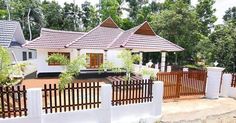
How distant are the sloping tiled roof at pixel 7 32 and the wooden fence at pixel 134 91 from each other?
17.8 m

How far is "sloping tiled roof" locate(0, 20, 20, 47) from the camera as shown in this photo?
21.3 meters

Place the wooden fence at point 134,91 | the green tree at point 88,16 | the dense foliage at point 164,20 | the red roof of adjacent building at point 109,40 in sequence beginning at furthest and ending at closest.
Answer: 1. the green tree at point 88,16
2. the red roof of adjacent building at point 109,40
3. the dense foliage at point 164,20
4. the wooden fence at point 134,91

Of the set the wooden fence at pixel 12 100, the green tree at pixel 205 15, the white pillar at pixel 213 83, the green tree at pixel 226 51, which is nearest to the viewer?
the wooden fence at pixel 12 100

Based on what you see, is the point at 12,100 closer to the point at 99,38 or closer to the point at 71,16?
the point at 99,38

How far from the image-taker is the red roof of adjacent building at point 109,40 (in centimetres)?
1709

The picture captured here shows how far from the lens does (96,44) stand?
63.1ft

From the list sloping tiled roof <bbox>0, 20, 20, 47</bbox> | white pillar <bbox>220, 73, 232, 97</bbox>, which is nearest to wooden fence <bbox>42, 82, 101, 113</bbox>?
white pillar <bbox>220, 73, 232, 97</bbox>

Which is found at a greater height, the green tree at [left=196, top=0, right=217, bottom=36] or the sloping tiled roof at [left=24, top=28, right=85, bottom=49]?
the green tree at [left=196, top=0, right=217, bottom=36]

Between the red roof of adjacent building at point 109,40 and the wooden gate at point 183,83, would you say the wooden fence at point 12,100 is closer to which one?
the wooden gate at point 183,83

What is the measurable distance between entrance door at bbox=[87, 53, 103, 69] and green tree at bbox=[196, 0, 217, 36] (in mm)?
15118

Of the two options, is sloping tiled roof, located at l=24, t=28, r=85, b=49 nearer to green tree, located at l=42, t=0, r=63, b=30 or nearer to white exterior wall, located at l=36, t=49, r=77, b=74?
white exterior wall, located at l=36, t=49, r=77, b=74

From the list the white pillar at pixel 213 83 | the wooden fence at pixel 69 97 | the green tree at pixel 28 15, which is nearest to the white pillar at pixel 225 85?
the white pillar at pixel 213 83

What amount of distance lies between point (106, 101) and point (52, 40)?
14.5 m

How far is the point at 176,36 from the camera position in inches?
1019
